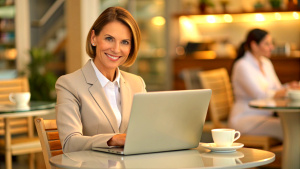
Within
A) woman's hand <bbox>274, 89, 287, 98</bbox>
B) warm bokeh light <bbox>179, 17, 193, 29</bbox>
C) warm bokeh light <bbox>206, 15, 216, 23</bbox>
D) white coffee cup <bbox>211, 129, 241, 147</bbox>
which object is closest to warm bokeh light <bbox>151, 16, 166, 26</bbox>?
warm bokeh light <bbox>179, 17, 193, 29</bbox>

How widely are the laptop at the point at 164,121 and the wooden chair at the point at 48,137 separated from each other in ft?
0.89

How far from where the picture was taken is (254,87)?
180 inches

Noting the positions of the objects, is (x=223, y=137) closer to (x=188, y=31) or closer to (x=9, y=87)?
(x=9, y=87)

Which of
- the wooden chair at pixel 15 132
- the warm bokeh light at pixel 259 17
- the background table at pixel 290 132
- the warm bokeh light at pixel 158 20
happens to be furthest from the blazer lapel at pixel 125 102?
the warm bokeh light at pixel 158 20

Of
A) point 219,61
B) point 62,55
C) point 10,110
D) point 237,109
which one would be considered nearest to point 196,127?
point 10,110

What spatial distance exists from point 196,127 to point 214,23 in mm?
7139

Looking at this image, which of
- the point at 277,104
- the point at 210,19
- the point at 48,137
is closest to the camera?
the point at 48,137

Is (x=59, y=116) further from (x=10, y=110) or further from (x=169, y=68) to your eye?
(x=169, y=68)

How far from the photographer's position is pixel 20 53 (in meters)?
8.62

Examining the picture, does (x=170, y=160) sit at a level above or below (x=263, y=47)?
below

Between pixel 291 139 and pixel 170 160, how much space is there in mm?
2335

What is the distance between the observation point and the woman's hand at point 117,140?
1909 mm

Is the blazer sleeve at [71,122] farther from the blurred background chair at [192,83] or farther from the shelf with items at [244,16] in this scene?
the shelf with items at [244,16]

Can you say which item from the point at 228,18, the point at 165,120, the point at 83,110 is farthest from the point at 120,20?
the point at 228,18
